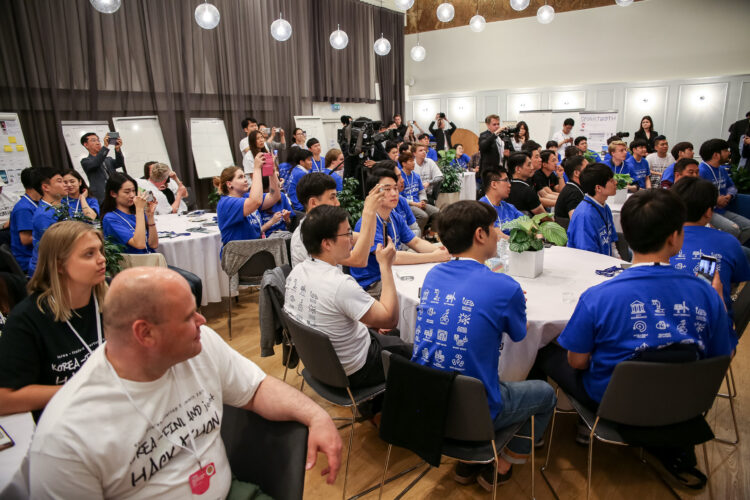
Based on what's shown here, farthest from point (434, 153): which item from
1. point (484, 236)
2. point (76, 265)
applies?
point (76, 265)

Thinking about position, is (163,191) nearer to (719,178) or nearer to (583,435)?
(583,435)

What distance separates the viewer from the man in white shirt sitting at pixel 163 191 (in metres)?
5.27

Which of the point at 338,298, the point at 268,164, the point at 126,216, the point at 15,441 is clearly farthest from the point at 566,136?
the point at 15,441

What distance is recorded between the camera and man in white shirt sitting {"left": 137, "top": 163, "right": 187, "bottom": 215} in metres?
5.27

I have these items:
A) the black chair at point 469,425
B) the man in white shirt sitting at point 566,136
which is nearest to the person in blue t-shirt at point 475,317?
the black chair at point 469,425

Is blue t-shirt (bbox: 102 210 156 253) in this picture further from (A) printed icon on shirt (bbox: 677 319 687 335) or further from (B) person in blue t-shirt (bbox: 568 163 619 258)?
(A) printed icon on shirt (bbox: 677 319 687 335)

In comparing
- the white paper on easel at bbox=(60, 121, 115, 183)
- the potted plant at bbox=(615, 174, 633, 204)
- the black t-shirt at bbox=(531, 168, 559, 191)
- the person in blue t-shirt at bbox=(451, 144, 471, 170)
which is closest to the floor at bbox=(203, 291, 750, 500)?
the potted plant at bbox=(615, 174, 633, 204)

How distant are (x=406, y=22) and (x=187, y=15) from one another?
26.4 ft

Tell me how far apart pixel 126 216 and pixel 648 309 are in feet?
12.0

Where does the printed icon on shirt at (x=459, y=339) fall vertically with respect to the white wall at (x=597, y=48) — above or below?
below

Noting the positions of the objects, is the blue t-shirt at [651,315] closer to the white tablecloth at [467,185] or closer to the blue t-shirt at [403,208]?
the blue t-shirt at [403,208]

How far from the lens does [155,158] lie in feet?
23.9

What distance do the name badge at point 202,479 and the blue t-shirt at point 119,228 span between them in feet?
9.16

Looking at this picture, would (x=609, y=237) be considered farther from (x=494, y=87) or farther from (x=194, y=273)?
(x=494, y=87)
